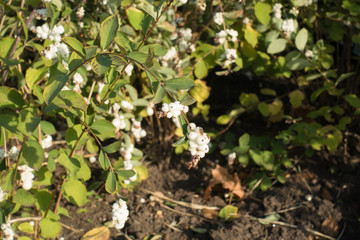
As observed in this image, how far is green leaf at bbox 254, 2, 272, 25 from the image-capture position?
2027mm

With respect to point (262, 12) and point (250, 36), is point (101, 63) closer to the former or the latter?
point (262, 12)

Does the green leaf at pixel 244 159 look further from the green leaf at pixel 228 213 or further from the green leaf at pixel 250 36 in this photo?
the green leaf at pixel 250 36

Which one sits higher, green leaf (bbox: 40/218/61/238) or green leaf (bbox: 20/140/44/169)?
green leaf (bbox: 20/140/44/169)

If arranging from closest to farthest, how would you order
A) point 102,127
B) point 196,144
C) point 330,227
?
1. point 196,144
2. point 102,127
3. point 330,227

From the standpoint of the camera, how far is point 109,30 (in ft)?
3.89

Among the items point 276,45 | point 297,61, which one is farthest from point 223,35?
point 297,61

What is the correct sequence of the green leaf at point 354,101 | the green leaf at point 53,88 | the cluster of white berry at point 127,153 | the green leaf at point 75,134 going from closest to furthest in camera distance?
the green leaf at point 53,88 → the green leaf at point 75,134 → the cluster of white berry at point 127,153 → the green leaf at point 354,101

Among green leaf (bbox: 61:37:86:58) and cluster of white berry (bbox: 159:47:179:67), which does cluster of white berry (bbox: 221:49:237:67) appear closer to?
cluster of white berry (bbox: 159:47:179:67)

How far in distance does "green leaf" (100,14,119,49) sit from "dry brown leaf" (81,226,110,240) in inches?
42.4

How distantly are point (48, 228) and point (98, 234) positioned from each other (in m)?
0.38

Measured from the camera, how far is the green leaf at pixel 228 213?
217 cm

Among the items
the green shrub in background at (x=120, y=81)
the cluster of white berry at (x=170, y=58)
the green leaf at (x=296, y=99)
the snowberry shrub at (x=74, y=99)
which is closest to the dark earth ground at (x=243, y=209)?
the green shrub in background at (x=120, y=81)

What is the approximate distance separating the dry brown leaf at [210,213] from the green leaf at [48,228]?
0.87 metres

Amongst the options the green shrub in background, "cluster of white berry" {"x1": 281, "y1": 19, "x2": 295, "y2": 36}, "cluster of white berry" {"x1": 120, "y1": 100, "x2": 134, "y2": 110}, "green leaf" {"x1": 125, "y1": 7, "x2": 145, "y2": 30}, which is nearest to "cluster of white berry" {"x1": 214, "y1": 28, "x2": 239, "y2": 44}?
the green shrub in background
